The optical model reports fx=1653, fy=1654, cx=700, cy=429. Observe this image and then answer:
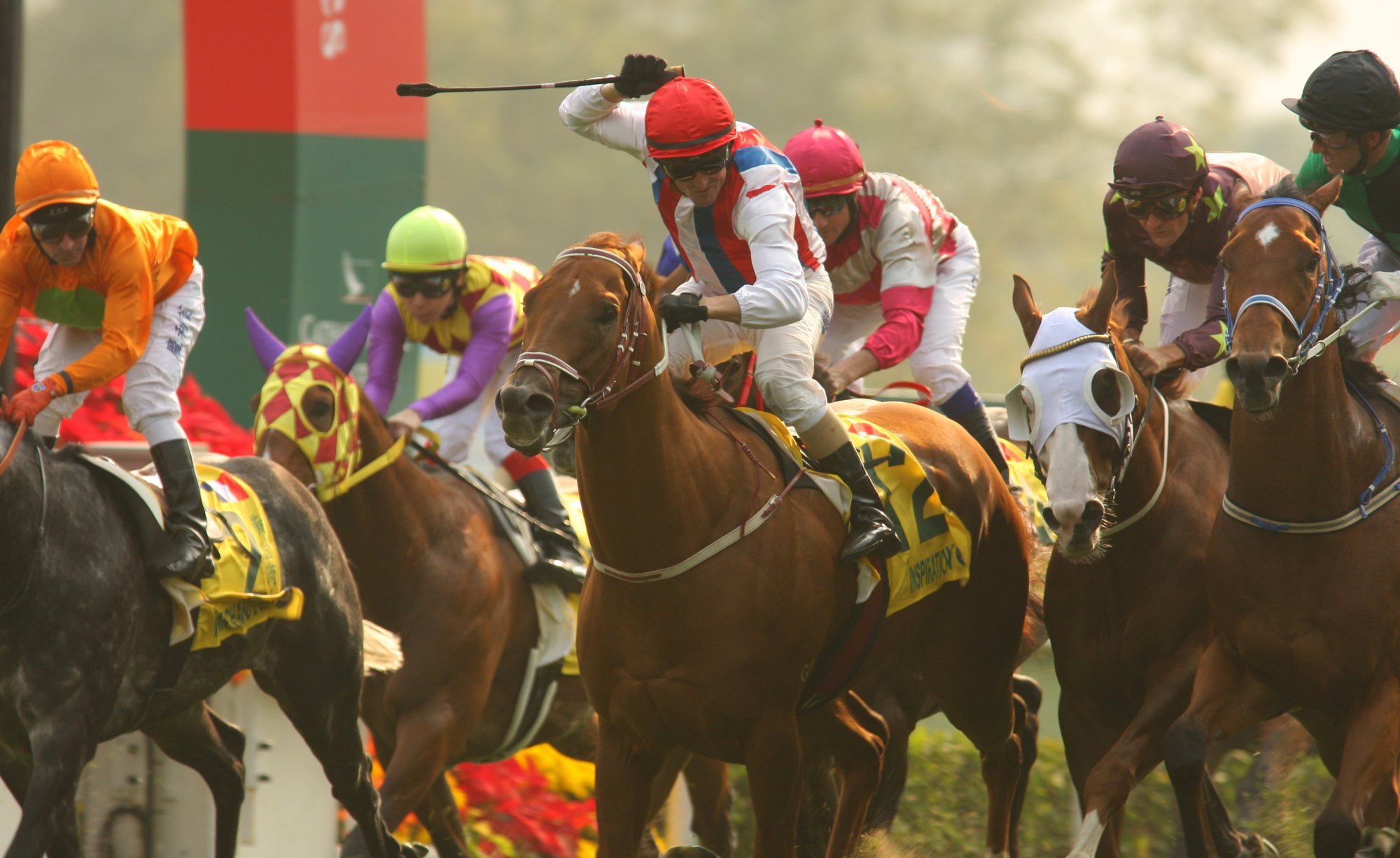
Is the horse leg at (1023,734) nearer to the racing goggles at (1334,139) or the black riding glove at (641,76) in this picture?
the racing goggles at (1334,139)

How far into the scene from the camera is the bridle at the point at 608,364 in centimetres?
379

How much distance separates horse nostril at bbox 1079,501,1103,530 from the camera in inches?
168

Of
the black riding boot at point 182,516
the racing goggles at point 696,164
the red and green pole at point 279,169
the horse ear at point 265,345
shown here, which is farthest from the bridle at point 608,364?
the red and green pole at point 279,169

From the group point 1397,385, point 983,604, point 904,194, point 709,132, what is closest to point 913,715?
point 983,604

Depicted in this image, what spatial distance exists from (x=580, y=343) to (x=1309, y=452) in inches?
73.6

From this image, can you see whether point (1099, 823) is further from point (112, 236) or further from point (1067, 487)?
point (112, 236)

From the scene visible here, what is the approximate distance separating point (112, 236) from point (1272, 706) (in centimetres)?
354

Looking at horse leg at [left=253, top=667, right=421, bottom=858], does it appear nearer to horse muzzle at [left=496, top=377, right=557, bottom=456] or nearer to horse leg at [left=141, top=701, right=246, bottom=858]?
horse leg at [left=141, top=701, right=246, bottom=858]

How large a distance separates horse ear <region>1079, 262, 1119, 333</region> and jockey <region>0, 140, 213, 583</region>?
2.70 meters

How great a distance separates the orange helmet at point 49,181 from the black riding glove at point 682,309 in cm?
185

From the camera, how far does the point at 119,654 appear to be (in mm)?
4734

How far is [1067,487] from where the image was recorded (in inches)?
170

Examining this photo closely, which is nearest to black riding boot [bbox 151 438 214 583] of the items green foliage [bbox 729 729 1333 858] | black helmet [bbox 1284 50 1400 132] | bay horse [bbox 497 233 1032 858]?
bay horse [bbox 497 233 1032 858]

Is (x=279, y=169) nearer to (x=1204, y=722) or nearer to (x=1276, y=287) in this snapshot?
(x=1276, y=287)
